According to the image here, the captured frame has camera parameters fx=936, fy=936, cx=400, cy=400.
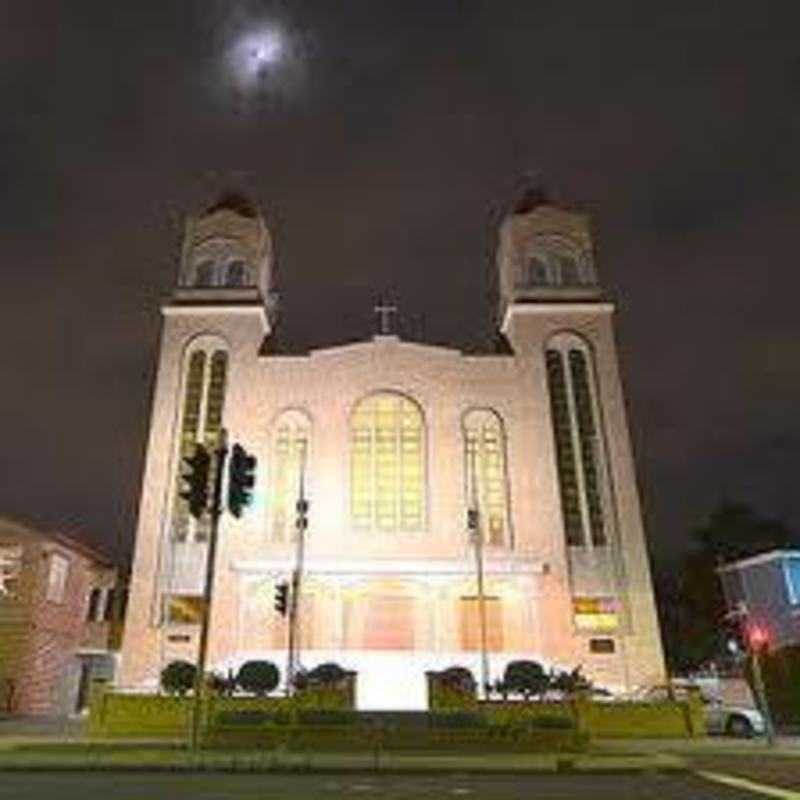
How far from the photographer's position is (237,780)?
54.9 feet

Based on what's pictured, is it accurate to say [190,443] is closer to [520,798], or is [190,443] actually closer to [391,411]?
[391,411]

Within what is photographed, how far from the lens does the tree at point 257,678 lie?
117 ft

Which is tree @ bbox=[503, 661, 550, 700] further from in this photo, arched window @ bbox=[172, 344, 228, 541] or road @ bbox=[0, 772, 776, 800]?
arched window @ bbox=[172, 344, 228, 541]

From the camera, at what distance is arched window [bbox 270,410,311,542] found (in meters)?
46.7

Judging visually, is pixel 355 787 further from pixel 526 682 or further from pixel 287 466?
pixel 287 466

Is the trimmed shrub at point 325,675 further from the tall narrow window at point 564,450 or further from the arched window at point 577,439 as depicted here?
the arched window at point 577,439

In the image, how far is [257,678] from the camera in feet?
117

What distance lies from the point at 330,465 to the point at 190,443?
746cm

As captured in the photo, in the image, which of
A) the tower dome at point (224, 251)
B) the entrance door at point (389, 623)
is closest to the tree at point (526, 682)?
the entrance door at point (389, 623)

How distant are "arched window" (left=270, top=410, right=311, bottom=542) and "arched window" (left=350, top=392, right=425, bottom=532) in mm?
2638

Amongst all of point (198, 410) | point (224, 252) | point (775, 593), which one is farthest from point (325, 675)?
point (775, 593)

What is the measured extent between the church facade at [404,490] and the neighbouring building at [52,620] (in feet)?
17.7

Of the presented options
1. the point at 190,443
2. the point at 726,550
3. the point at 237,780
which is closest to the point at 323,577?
the point at 190,443

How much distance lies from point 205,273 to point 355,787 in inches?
1718
